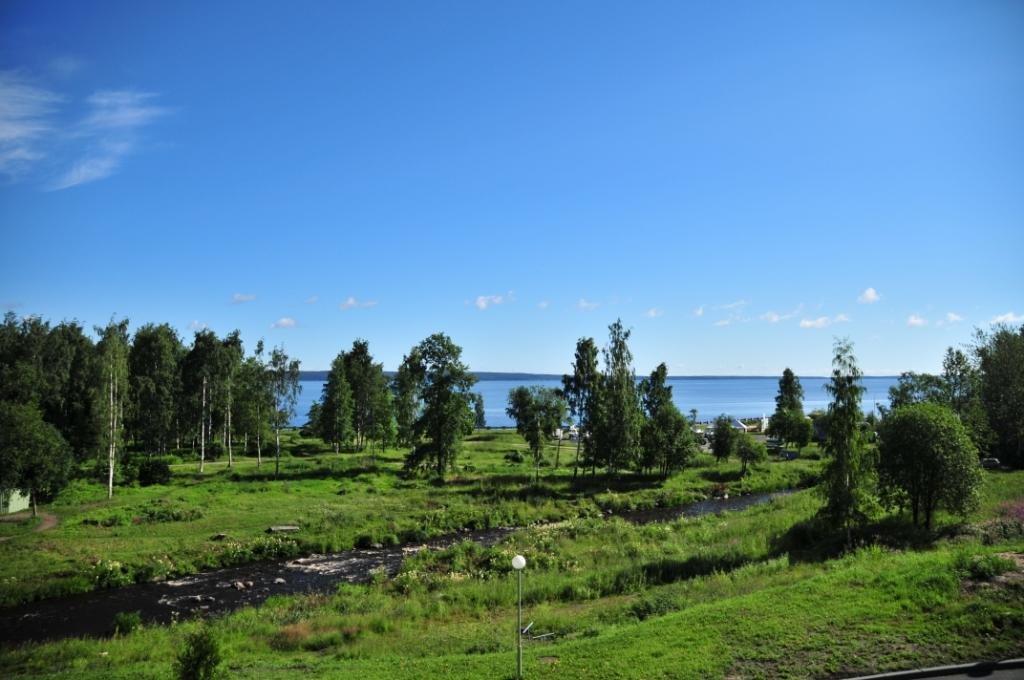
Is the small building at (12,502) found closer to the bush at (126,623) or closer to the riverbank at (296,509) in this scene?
the riverbank at (296,509)

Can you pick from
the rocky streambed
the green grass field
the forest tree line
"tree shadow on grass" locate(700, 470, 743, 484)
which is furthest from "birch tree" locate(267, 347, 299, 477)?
"tree shadow on grass" locate(700, 470, 743, 484)

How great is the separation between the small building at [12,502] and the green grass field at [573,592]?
1.71 m

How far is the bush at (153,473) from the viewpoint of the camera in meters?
A: 53.5

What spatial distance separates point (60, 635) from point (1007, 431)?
76.8 m

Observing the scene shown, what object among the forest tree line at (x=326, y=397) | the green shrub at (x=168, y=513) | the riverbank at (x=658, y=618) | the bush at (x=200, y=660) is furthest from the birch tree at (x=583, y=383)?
the bush at (x=200, y=660)

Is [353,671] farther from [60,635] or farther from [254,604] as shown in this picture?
[60,635]

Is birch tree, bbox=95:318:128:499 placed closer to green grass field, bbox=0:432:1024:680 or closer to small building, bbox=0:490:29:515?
green grass field, bbox=0:432:1024:680

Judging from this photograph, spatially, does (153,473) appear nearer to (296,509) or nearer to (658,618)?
(296,509)

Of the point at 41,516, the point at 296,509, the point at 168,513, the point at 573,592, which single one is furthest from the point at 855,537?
the point at 41,516

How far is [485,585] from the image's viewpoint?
29.8 m

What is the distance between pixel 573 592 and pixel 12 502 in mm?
41690

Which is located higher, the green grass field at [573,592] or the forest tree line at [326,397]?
the forest tree line at [326,397]

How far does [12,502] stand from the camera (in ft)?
138

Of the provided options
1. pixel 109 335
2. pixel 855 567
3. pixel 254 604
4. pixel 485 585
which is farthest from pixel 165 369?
pixel 855 567
